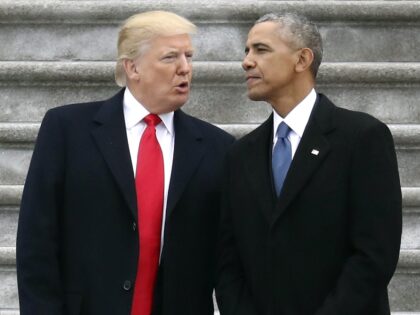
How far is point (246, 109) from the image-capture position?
6180mm

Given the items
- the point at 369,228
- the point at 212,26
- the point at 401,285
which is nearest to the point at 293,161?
the point at 369,228

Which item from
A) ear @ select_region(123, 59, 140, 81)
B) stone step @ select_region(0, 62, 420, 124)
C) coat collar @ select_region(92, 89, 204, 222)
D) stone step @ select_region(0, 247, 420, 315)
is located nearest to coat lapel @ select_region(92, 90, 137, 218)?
coat collar @ select_region(92, 89, 204, 222)

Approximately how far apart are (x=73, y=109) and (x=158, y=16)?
432mm

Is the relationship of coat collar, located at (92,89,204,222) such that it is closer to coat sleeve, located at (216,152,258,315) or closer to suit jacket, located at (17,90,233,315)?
suit jacket, located at (17,90,233,315)

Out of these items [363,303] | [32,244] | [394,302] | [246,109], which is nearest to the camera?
[363,303]

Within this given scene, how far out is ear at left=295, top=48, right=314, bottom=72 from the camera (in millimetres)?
4324

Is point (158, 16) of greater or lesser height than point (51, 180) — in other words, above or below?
above

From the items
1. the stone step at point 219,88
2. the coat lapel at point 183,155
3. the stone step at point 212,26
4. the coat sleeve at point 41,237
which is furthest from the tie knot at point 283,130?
the stone step at point 212,26

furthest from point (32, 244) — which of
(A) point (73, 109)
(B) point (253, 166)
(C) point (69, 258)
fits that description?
(B) point (253, 166)

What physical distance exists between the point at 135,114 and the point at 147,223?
1.29 ft

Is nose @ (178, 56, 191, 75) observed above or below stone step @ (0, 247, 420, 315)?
above

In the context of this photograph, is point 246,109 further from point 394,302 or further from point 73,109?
point 73,109

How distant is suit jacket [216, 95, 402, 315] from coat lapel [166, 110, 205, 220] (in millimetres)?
244

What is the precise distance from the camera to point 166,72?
4457 mm
